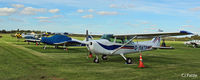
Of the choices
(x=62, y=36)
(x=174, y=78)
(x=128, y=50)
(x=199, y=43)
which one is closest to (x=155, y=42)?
(x=128, y=50)

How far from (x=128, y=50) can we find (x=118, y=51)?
1005 millimetres

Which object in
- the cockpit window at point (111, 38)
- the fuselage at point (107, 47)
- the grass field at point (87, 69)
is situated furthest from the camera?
the cockpit window at point (111, 38)

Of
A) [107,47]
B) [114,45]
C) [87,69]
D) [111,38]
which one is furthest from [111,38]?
[87,69]

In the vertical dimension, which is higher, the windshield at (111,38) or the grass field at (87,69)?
the windshield at (111,38)

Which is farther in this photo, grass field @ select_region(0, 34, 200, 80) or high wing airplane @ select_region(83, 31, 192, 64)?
high wing airplane @ select_region(83, 31, 192, 64)

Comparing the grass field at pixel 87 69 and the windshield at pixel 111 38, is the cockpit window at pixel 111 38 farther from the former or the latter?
the grass field at pixel 87 69

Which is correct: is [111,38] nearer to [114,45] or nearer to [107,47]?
[114,45]

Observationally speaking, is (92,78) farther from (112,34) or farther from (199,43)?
(199,43)

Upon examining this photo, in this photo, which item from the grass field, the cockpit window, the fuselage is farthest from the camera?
the cockpit window

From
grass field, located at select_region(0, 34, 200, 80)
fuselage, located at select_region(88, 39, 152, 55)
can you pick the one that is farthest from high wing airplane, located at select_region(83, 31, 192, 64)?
grass field, located at select_region(0, 34, 200, 80)

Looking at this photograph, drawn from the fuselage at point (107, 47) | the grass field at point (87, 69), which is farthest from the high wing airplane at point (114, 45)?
the grass field at point (87, 69)

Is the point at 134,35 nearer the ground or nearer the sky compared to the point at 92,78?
nearer the sky

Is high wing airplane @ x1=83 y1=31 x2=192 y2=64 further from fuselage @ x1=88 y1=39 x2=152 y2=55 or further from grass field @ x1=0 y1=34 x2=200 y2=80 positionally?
grass field @ x1=0 y1=34 x2=200 y2=80

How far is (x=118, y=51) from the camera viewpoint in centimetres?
1266
